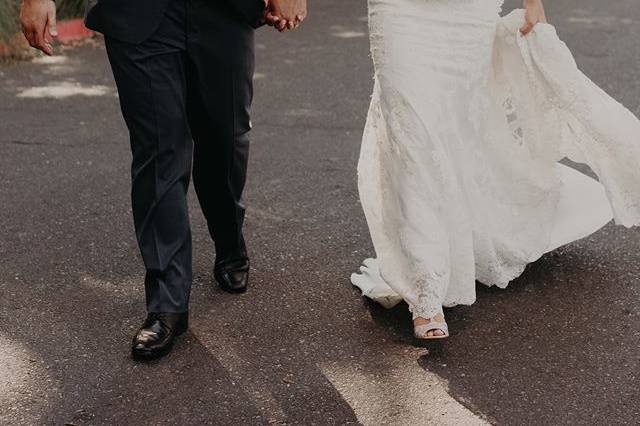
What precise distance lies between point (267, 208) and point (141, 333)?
1.70 metres

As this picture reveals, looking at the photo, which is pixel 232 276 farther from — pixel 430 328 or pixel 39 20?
pixel 39 20

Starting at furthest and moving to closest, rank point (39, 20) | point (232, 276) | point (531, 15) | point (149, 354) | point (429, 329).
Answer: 1. point (232, 276)
2. point (531, 15)
3. point (429, 329)
4. point (149, 354)
5. point (39, 20)

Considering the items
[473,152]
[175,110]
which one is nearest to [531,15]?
[473,152]

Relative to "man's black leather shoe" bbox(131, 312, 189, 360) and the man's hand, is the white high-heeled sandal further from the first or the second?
Result: the man's hand

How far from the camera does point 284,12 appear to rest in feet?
12.3

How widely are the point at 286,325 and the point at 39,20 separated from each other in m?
1.43

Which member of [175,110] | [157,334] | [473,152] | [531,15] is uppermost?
[531,15]

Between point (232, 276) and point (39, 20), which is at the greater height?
point (39, 20)

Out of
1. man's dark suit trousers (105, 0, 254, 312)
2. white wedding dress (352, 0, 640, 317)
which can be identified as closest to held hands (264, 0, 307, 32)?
man's dark suit trousers (105, 0, 254, 312)

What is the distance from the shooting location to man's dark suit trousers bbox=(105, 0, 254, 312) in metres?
3.67

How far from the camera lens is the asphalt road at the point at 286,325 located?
3.42m

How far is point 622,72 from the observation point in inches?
320

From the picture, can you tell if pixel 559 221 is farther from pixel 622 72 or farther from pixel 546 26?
pixel 622 72

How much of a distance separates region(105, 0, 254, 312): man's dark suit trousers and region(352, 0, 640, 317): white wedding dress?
55 centimetres
